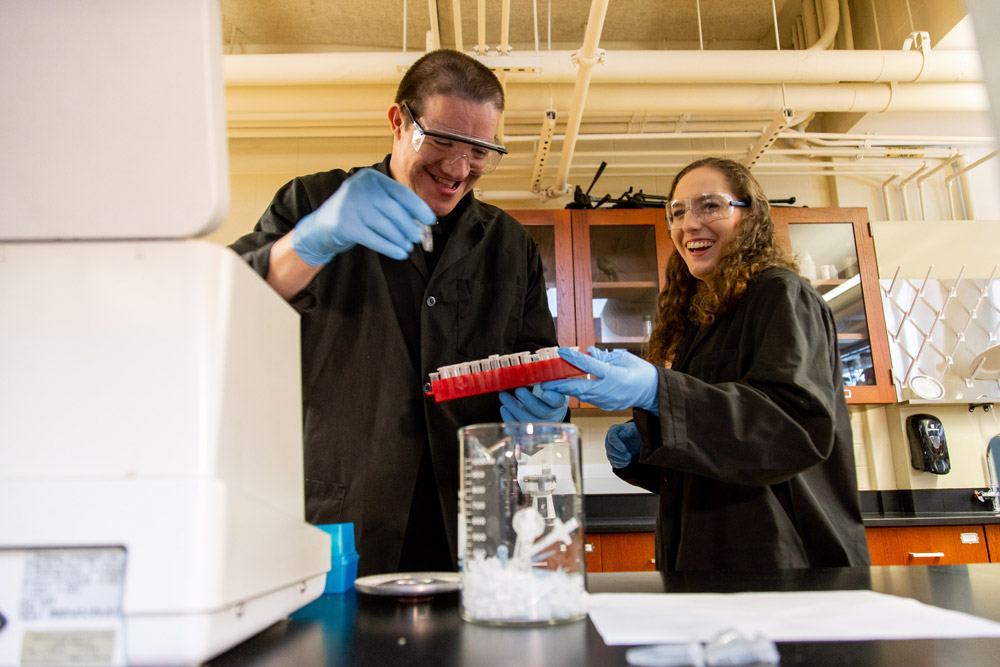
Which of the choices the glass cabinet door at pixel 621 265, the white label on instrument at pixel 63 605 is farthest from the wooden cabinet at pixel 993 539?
the white label on instrument at pixel 63 605

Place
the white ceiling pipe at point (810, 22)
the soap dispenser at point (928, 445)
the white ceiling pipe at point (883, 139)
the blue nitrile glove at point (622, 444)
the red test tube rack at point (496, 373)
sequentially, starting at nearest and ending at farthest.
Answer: the red test tube rack at point (496, 373) → the blue nitrile glove at point (622, 444) → the white ceiling pipe at point (883, 139) → the soap dispenser at point (928, 445) → the white ceiling pipe at point (810, 22)

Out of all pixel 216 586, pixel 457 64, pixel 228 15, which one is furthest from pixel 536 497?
pixel 228 15

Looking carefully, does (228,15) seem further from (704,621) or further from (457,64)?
(704,621)

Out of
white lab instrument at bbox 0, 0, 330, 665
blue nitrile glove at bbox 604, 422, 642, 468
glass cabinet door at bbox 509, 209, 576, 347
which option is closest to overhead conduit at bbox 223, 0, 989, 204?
glass cabinet door at bbox 509, 209, 576, 347

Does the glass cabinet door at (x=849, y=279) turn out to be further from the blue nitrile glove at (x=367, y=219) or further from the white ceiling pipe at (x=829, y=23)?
the blue nitrile glove at (x=367, y=219)

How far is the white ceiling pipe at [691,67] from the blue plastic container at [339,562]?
222 cm

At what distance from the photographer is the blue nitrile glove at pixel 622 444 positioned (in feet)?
4.99

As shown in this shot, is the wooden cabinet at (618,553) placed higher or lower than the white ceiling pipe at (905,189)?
lower

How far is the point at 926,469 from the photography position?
10.8ft

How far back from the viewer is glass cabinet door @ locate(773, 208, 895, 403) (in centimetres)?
330

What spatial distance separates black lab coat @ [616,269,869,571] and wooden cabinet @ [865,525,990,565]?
6.09ft

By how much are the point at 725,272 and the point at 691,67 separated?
1.67 meters

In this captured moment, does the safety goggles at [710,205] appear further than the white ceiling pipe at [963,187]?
No

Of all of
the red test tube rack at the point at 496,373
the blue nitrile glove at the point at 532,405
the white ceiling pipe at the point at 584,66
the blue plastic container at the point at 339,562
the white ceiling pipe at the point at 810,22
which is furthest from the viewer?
the white ceiling pipe at the point at 810,22
